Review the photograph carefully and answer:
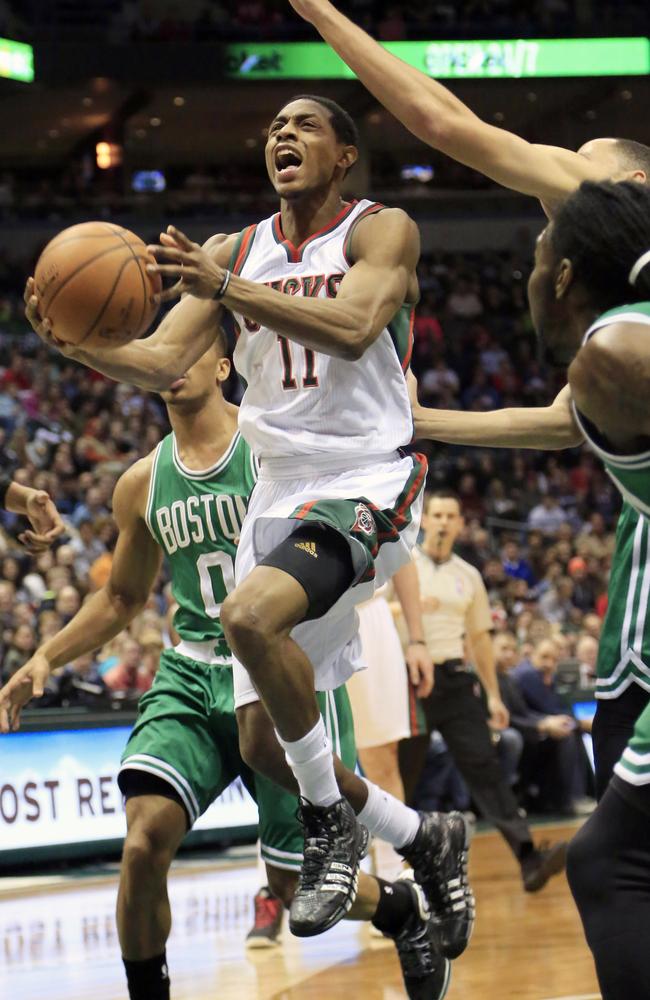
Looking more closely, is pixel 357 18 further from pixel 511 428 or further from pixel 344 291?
pixel 344 291

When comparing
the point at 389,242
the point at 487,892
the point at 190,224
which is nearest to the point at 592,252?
the point at 389,242

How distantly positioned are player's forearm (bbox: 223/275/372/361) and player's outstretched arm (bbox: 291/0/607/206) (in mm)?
526

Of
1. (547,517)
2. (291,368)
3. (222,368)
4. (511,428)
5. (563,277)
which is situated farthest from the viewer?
(547,517)

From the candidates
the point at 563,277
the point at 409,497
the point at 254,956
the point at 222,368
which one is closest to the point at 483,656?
the point at 254,956

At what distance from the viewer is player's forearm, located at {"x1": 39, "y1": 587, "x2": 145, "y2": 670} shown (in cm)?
534

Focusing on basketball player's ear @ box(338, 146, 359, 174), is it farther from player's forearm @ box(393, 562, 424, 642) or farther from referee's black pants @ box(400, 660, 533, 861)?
referee's black pants @ box(400, 660, 533, 861)

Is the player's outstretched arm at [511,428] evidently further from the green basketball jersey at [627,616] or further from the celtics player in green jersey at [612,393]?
the celtics player in green jersey at [612,393]

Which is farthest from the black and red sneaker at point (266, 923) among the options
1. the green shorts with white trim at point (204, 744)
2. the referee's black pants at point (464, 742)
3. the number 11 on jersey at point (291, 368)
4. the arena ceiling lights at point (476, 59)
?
the arena ceiling lights at point (476, 59)

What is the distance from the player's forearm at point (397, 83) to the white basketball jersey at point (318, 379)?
0.64 m

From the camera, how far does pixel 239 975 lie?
6336 mm

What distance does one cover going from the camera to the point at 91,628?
536cm

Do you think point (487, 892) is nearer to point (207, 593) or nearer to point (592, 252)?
point (207, 593)

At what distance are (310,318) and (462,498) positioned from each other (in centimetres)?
1564

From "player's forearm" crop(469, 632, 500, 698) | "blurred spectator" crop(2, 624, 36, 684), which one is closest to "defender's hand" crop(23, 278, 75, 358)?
"player's forearm" crop(469, 632, 500, 698)
